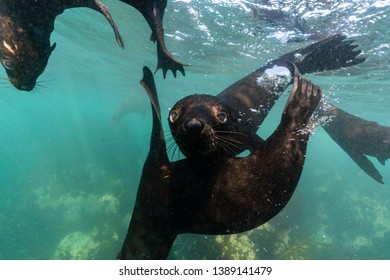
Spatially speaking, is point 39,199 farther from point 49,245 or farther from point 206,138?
point 206,138

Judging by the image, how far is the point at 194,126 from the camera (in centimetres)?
239

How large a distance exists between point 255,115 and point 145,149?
1984 centimetres

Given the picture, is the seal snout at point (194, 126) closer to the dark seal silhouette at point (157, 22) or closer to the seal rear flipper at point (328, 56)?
the dark seal silhouette at point (157, 22)

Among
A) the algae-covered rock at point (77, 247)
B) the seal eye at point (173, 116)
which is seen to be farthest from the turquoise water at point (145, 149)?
the seal eye at point (173, 116)

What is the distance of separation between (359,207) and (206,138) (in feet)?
69.9

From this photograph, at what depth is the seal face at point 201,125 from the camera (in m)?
2.48

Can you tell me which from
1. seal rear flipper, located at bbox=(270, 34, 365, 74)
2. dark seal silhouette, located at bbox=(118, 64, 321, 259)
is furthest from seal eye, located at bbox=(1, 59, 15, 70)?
seal rear flipper, located at bbox=(270, 34, 365, 74)

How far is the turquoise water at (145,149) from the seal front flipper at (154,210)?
9.25 feet

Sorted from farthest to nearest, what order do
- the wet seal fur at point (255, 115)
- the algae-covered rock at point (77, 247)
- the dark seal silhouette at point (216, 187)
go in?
the algae-covered rock at point (77, 247) < the wet seal fur at point (255, 115) < the dark seal silhouette at point (216, 187)

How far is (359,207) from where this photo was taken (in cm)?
2003

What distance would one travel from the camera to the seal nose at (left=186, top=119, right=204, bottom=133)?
2393 millimetres

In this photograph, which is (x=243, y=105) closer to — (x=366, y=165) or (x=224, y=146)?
(x=224, y=146)

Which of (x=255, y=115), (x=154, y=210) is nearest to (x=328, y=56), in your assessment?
(x=255, y=115)

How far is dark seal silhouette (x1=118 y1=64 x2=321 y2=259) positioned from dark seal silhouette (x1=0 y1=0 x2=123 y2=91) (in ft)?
5.76
